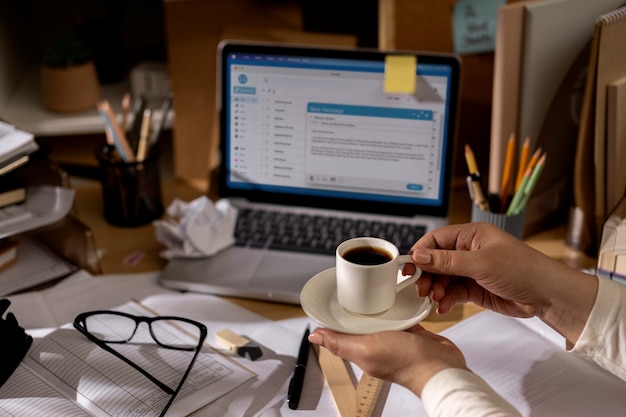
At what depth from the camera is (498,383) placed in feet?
A: 3.23

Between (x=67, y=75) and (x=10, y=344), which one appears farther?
(x=67, y=75)

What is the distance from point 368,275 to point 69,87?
953mm

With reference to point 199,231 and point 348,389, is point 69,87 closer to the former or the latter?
point 199,231

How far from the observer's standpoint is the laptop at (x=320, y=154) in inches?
48.8

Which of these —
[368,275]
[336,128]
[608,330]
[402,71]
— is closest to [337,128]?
[336,128]

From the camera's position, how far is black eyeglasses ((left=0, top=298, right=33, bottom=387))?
3.19ft

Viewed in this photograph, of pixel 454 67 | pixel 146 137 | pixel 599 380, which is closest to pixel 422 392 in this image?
pixel 599 380

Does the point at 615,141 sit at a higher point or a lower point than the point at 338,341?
higher

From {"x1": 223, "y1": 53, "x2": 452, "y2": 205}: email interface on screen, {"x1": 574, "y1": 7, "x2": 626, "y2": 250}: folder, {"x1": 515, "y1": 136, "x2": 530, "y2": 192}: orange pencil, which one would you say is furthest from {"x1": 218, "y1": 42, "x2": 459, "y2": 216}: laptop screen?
{"x1": 574, "y1": 7, "x2": 626, "y2": 250}: folder

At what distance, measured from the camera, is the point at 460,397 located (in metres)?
0.79

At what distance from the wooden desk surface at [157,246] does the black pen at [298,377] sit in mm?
108

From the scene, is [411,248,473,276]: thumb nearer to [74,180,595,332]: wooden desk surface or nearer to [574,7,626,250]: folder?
[74,180,595,332]: wooden desk surface

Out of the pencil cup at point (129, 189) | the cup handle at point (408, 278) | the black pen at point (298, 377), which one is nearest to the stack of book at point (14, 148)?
the pencil cup at point (129, 189)

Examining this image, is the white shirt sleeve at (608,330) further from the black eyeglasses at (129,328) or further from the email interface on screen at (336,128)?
the black eyeglasses at (129,328)
